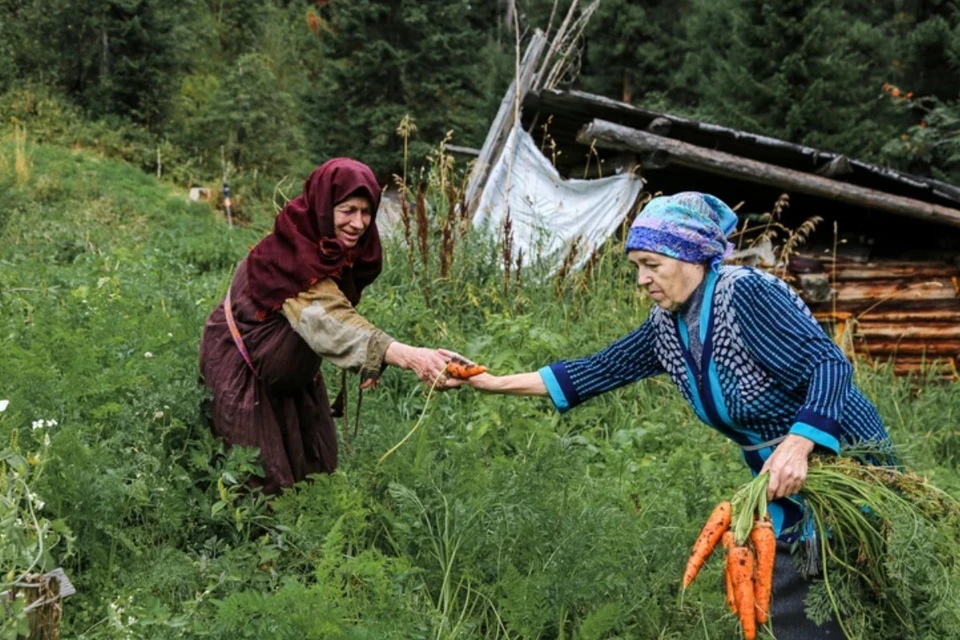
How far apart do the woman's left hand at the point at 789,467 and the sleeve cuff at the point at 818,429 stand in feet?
0.06

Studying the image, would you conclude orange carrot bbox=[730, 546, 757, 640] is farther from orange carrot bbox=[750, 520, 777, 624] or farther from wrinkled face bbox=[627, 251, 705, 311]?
wrinkled face bbox=[627, 251, 705, 311]

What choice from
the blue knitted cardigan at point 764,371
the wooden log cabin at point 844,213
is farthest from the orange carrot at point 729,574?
the wooden log cabin at point 844,213

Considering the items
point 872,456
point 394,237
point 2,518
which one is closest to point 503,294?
point 394,237

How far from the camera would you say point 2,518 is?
7.47ft

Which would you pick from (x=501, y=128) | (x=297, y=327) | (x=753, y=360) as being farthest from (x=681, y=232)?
(x=501, y=128)

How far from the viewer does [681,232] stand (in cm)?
288

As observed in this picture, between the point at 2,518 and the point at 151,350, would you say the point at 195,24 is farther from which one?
the point at 2,518

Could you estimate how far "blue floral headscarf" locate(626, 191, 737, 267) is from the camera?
2883 millimetres

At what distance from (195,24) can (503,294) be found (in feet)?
71.2

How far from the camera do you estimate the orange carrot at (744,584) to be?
A: 8.58 feet

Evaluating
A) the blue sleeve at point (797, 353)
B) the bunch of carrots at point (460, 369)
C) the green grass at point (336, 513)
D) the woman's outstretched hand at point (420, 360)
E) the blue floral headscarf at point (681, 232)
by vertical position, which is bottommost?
the green grass at point (336, 513)

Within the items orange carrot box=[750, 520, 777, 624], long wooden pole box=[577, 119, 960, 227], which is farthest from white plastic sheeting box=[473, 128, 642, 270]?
orange carrot box=[750, 520, 777, 624]

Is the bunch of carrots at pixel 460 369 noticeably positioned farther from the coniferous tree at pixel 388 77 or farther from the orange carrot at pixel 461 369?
the coniferous tree at pixel 388 77

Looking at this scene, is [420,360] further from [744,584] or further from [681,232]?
[744,584]
